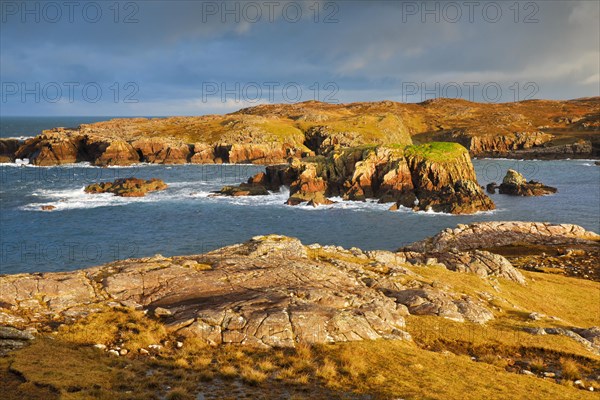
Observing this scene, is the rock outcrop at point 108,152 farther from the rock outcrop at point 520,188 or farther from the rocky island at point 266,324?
the rocky island at point 266,324

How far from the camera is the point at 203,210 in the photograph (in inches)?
3484

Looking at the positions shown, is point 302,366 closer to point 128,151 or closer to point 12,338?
point 12,338

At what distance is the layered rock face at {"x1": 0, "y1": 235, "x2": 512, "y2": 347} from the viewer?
69.3 feet

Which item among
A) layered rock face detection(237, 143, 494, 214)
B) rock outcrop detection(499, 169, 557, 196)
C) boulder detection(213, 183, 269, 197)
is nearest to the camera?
layered rock face detection(237, 143, 494, 214)

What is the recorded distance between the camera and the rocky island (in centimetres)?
1751

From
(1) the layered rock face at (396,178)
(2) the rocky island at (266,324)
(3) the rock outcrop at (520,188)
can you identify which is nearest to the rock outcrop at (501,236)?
(1) the layered rock face at (396,178)

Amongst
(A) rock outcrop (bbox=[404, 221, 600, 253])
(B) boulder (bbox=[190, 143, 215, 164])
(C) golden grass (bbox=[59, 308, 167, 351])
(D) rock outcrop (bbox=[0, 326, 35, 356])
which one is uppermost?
(B) boulder (bbox=[190, 143, 215, 164])

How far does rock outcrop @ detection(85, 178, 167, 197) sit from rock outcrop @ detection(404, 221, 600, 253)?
68.2 meters

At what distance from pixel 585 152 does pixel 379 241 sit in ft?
542

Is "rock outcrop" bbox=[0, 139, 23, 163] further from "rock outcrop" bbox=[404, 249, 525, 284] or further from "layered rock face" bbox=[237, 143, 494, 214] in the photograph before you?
"rock outcrop" bbox=[404, 249, 525, 284]

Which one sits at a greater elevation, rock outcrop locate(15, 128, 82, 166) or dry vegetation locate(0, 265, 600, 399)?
rock outcrop locate(15, 128, 82, 166)

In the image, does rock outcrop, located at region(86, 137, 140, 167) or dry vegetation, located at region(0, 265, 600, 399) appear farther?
rock outcrop, located at region(86, 137, 140, 167)

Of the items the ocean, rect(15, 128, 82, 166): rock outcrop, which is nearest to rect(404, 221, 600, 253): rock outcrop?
the ocean

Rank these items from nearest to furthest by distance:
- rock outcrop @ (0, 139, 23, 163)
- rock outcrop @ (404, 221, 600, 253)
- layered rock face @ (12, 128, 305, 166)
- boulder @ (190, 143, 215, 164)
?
rock outcrop @ (404, 221, 600, 253) < layered rock face @ (12, 128, 305, 166) < boulder @ (190, 143, 215, 164) < rock outcrop @ (0, 139, 23, 163)
